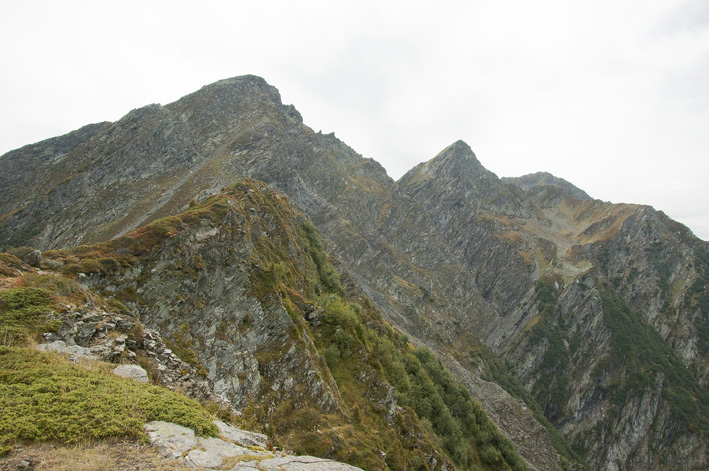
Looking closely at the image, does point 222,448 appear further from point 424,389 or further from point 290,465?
point 424,389

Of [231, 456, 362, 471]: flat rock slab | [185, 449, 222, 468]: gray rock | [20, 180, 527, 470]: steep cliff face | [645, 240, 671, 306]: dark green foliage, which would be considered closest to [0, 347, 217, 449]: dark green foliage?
[185, 449, 222, 468]: gray rock

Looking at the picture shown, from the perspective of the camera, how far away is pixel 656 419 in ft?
410

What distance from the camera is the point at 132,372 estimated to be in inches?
544

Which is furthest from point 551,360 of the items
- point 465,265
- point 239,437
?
point 239,437

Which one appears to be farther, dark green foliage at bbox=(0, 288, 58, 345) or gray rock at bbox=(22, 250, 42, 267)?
gray rock at bbox=(22, 250, 42, 267)

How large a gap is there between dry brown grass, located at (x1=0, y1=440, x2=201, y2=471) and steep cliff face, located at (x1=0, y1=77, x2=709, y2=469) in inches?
2560

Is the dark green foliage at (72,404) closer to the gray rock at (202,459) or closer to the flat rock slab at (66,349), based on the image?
the flat rock slab at (66,349)

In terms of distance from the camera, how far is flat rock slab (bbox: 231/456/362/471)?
1030 cm

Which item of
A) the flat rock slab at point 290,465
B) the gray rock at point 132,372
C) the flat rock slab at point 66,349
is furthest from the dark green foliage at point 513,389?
the flat rock slab at point 66,349

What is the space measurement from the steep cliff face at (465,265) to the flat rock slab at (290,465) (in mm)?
61434

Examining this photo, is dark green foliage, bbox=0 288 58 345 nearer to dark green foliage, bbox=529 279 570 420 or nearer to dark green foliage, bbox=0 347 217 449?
dark green foliage, bbox=0 347 217 449

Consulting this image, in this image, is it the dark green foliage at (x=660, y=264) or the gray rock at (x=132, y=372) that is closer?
the gray rock at (x=132, y=372)

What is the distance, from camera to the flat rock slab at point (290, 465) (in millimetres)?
10305

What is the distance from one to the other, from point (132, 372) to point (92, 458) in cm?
619
